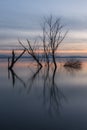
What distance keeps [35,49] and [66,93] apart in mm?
22829

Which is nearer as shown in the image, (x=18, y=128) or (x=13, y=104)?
(x=18, y=128)

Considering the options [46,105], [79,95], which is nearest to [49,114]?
[46,105]

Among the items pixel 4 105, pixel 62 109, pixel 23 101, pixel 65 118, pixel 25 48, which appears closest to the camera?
pixel 65 118

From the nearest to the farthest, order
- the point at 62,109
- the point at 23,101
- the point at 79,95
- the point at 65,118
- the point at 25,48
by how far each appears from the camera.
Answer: the point at 65,118 < the point at 62,109 < the point at 23,101 < the point at 79,95 < the point at 25,48

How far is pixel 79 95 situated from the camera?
465 inches

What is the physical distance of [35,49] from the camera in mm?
34969

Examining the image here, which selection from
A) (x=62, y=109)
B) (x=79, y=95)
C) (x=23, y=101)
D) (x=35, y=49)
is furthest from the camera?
(x=35, y=49)

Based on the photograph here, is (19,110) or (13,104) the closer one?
(19,110)

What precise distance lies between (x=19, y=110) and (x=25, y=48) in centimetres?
2310

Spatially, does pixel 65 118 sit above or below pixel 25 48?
below

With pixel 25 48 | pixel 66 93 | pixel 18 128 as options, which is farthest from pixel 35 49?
pixel 18 128

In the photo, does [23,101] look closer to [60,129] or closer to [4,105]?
[4,105]

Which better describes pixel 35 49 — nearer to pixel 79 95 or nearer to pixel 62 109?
pixel 79 95

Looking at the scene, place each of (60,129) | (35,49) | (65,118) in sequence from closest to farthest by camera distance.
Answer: (60,129) < (65,118) < (35,49)
